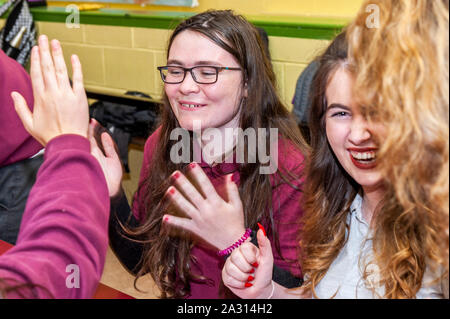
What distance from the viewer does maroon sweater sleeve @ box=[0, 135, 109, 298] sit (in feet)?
2.30

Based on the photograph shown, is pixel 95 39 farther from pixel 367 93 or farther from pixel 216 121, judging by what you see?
pixel 367 93

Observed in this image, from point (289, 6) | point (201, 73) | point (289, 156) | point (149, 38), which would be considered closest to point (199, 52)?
point (201, 73)

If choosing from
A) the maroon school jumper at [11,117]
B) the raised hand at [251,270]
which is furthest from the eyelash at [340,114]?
the maroon school jumper at [11,117]

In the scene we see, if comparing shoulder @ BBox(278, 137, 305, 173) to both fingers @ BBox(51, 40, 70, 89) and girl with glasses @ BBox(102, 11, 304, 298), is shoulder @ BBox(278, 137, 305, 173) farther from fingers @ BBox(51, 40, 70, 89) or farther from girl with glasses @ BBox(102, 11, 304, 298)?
fingers @ BBox(51, 40, 70, 89)

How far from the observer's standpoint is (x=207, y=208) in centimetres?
105

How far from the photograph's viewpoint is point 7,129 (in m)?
1.58

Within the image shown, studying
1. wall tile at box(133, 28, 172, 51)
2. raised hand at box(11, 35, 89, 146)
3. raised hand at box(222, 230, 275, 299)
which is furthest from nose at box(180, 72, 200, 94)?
wall tile at box(133, 28, 172, 51)

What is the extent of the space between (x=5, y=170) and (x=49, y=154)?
1000mm

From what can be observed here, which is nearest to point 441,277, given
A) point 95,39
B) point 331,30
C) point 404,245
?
point 404,245

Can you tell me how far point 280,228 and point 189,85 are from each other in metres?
0.44

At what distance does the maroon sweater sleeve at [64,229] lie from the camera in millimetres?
702

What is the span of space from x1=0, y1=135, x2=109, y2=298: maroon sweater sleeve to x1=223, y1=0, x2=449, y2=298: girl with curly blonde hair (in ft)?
1.21

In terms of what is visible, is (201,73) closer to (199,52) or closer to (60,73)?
(199,52)

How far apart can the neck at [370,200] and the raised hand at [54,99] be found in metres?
0.63
